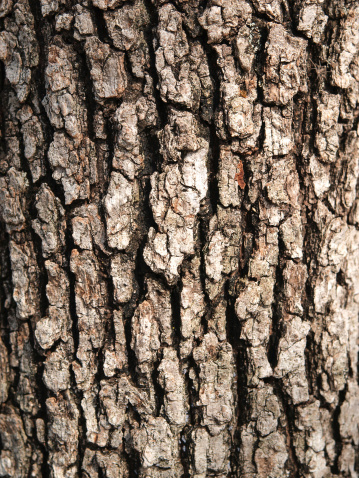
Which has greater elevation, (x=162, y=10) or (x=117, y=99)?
(x=162, y=10)

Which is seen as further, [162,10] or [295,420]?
[295,420]

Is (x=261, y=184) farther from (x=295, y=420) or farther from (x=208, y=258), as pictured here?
(x=295, y=420)

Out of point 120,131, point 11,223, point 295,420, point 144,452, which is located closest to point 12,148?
point 11,223

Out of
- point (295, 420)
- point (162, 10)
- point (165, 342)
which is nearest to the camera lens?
point (162, 10)

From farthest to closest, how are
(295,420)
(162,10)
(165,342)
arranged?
(295,420), (165,342), (162,10)

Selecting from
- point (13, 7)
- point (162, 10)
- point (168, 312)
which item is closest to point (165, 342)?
point (168, 312)

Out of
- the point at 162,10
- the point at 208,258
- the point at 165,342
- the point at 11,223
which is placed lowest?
the point at 165,342
